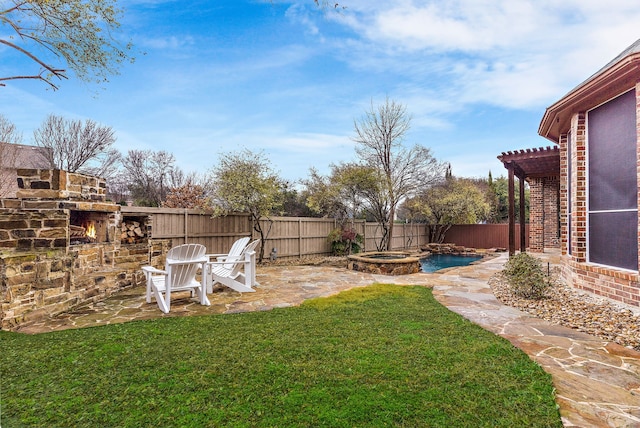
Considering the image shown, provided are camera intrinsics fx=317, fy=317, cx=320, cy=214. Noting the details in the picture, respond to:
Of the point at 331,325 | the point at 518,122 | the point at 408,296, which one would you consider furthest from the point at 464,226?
the point at 331,325

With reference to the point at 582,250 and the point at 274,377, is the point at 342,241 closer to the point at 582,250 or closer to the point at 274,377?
the point at 582,250

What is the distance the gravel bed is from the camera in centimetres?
349

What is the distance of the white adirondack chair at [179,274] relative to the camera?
463 cm

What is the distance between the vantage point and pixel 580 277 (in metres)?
5.53

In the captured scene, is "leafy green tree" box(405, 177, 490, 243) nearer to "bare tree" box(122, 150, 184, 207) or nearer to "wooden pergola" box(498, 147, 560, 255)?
"wooden pergola" box(498, 147, 560, 255)

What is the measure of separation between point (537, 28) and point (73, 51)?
923 cm

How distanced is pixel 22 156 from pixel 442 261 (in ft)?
67.9

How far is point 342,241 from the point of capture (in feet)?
42.7

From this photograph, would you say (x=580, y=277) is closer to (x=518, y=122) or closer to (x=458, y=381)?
(x=458, y=381)

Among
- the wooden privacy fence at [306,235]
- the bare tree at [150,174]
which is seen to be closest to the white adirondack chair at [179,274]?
the wooden privacy fence at [306,235]

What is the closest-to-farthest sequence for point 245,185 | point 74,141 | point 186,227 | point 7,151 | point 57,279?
point 57,279 → point 186,227 → point 245,185 → point 7,151 → point 74,141

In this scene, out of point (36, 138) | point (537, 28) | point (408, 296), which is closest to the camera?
point (408, 296)

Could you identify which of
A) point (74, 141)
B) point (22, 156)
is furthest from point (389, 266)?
point (22, 156)

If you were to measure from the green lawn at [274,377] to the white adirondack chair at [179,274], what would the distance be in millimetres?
921
